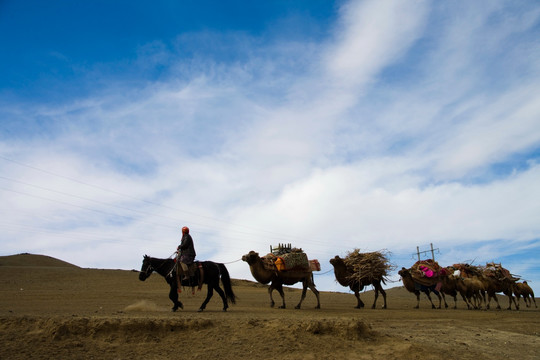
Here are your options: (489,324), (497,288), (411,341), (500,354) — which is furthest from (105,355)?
(497,288)

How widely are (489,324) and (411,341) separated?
7.62 meters

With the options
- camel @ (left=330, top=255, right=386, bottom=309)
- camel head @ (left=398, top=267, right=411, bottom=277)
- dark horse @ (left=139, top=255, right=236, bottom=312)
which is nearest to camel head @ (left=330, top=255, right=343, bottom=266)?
camel @ (left=330, top=255, right=386, bottom=309)

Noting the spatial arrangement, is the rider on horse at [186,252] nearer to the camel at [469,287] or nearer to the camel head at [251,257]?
the camel head at [251,257]

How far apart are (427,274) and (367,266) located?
477 centimetres

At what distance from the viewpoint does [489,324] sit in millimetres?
16219

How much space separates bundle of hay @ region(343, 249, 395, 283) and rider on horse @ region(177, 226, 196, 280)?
10.1 metres

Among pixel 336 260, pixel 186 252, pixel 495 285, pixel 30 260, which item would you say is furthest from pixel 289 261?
pixel 30 260

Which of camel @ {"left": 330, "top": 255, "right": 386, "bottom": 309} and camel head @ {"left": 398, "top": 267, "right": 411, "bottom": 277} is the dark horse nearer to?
camel @ {"left": 330, "top": 255, "right": 386, "bottom": 309}

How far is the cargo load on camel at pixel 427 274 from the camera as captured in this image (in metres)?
24.3

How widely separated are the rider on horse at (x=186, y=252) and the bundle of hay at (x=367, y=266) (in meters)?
10.1

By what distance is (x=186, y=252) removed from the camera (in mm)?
14797

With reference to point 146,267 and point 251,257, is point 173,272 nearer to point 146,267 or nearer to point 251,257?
point 146,267

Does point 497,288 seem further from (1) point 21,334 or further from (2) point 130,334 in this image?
(1) point 21,334

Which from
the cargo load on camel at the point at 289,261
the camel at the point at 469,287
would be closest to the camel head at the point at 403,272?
the camel at the point at 469,287
